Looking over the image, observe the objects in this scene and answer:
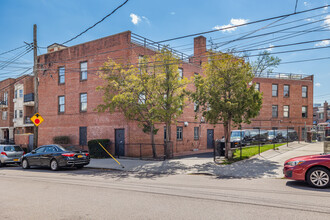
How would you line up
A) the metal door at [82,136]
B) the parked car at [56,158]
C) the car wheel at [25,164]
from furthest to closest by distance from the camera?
the metal door at [82,136] < the car wheel at [25,164] < the parked car at [56,158]

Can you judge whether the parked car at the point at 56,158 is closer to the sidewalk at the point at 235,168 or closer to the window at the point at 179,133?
the sidewalk at the point at 235,168

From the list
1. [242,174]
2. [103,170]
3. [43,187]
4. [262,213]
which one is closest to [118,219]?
[262,213]

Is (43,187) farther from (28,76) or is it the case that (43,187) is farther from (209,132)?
(28,76)

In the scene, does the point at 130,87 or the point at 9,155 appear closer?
the point at 9,155

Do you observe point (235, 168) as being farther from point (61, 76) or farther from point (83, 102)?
point (61, 76)

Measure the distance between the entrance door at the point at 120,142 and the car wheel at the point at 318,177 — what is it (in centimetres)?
1461

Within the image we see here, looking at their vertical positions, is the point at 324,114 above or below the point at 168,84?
below

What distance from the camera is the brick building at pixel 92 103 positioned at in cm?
2116

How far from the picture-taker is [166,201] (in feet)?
22.4

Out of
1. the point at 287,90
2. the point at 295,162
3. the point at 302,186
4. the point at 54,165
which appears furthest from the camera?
the point at 287,90

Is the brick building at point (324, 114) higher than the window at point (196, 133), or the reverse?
the brick building at point (324, 114)

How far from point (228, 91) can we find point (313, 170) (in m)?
7.20

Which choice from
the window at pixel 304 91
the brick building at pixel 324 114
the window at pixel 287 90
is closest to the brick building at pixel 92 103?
the window at pixel 287 90

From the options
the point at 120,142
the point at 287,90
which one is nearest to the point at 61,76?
the point at 120,142
